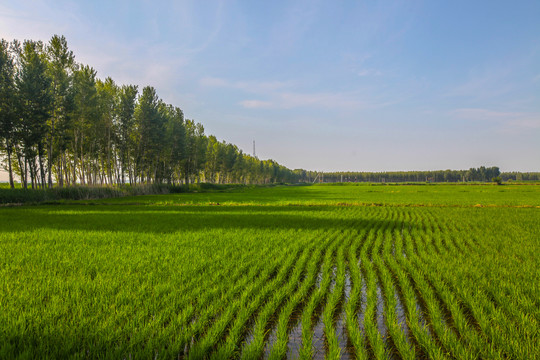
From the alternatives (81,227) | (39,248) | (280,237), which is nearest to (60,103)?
(81,227)

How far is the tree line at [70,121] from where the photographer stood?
30297 mm

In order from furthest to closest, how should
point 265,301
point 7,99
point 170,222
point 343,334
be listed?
point 7,99, point 170,222, point 265,301, point 343,334

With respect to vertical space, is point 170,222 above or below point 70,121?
below

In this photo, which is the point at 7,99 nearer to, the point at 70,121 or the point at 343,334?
the point at 70,121

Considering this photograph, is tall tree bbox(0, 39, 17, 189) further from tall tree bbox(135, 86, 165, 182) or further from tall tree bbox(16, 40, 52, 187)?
tall tree bbox(135, 86, 165, 182)

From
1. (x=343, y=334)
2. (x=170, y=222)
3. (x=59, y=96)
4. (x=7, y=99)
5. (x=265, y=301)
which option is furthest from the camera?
(x=59, y=96)

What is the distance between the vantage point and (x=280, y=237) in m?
11.3

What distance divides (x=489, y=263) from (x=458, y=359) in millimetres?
5670

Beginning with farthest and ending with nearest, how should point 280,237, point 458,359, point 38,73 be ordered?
point 38,73 → point 280,237 → point 458,359

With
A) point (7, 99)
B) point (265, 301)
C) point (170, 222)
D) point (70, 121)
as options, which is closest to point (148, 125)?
point (70, 121)

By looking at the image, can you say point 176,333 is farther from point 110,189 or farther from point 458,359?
point 110,189

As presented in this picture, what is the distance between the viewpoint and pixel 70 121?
117ft

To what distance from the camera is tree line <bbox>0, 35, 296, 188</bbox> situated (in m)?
30.3

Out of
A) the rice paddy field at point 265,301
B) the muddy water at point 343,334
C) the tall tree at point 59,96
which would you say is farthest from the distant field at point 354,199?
the muddy water at point 343,334
